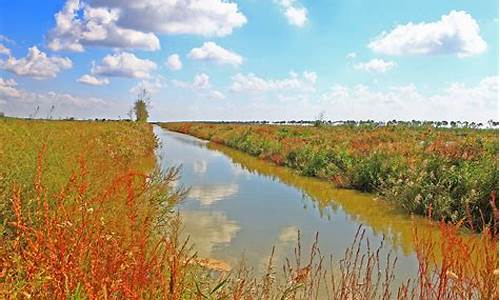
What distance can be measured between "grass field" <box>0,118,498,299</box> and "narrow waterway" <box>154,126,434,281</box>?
657mm

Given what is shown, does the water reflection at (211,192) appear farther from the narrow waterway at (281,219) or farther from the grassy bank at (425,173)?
the grassy bank at (425,173)

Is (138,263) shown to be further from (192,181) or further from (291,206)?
(192,181)

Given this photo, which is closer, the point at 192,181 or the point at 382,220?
the point at 382,220

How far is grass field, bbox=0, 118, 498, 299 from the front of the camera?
227cm

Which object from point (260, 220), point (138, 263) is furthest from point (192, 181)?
point (138, 263)

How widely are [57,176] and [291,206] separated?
19.8 ft

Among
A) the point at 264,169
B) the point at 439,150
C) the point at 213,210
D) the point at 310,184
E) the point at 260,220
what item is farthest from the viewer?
the point at 264,169

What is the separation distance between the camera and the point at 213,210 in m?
9.80

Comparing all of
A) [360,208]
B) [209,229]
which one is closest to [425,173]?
[360,208]

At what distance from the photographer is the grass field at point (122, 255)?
2.27 metres

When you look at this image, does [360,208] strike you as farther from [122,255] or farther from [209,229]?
[122,255]

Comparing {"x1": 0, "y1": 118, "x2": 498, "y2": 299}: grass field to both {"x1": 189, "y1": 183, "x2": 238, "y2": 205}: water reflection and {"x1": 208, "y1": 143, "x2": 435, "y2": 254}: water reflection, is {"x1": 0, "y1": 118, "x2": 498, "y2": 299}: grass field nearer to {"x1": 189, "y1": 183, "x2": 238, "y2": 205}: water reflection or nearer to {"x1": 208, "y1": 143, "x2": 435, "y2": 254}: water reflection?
{"x1": 208, "y1": 143, "x2": 435, "y2": 254}: water reflection

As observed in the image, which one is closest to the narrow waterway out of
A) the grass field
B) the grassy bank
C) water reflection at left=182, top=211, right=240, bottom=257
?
water reflection at left=182, top=211, right=240, bottom=257

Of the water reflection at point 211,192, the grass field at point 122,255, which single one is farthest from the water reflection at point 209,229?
the water reflection at point 211,192
